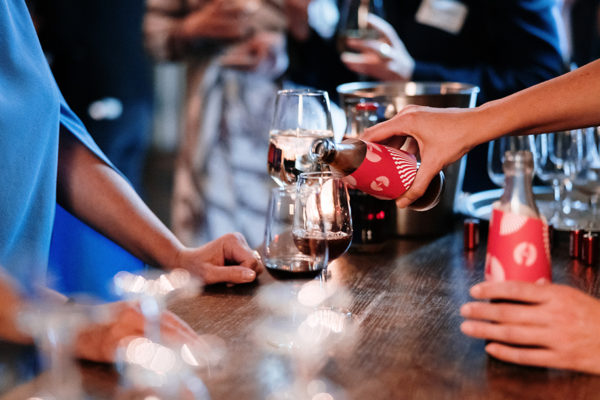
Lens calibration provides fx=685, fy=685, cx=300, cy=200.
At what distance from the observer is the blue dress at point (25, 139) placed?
1.27 meters

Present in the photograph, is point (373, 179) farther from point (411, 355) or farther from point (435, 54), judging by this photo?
point (435, 54)

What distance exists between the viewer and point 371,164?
1.24 meters

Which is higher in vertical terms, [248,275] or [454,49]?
[454,49]

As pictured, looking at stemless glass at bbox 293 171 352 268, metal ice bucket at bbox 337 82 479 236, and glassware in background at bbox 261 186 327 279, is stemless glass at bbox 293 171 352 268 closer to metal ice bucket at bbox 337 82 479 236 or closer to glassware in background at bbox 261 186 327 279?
glassware in background at bbox 261 186 327 279

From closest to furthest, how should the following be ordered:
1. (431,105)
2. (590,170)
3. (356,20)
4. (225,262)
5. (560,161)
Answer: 1. (225,262)
2. (431,105)
3. (560,161)
4. (590,170)
5. (356,20)

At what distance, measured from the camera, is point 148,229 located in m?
1.54

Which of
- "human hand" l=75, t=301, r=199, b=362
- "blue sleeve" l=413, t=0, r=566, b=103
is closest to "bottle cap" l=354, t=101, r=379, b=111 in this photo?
"human hand" l=75, t=301, r=199, b=362

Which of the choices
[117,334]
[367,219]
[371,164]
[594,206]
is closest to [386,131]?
[371,164]

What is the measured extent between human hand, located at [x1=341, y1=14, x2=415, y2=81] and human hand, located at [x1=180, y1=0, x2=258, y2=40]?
50 centimetres

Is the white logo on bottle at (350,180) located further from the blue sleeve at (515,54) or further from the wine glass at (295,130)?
the blue sleeve at (515,54)

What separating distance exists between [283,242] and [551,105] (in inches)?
21.6

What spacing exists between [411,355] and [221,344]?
278 millimetres

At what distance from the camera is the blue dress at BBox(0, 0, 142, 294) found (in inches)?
50.0

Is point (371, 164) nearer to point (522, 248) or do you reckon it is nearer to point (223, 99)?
point (522, 248)
